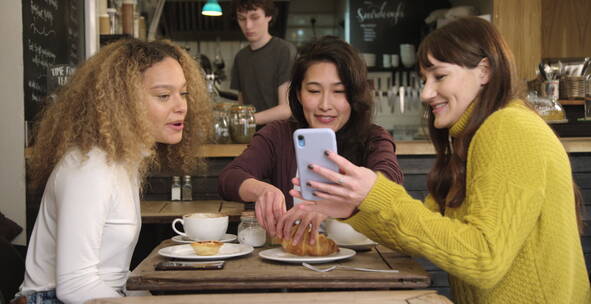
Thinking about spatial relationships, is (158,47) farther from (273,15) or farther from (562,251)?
(273,15)

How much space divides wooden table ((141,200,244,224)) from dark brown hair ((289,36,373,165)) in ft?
2.73

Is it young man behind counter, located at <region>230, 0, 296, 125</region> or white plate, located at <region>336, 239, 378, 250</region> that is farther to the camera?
young man behind counter, located at <region>230, 0, 296, 125</region>

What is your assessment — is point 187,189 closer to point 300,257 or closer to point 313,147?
point 300,257

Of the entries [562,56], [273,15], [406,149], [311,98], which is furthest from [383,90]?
[311,98]

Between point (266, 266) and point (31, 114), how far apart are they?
2320 mm

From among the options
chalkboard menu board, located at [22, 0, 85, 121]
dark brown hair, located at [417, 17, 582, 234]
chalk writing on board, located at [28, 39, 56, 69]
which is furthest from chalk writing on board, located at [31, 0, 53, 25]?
dark brown hair, located at [417, 17, 582, 234]

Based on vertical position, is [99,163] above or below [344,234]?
above

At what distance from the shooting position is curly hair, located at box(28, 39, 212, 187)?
193cm

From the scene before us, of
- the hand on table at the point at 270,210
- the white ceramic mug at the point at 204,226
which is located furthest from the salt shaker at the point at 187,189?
the hand on table at the point at 270,210

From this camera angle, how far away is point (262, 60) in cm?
452

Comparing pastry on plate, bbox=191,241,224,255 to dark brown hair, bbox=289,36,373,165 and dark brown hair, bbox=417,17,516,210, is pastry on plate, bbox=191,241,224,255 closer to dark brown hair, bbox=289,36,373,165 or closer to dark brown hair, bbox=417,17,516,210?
dark brown hair, bbox=417,17,516,210

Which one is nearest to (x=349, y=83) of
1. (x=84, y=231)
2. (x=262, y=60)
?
(x=84, y=231)

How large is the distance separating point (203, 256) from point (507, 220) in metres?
0.75

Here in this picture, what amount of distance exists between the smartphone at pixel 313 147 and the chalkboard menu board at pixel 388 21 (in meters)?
5.76
